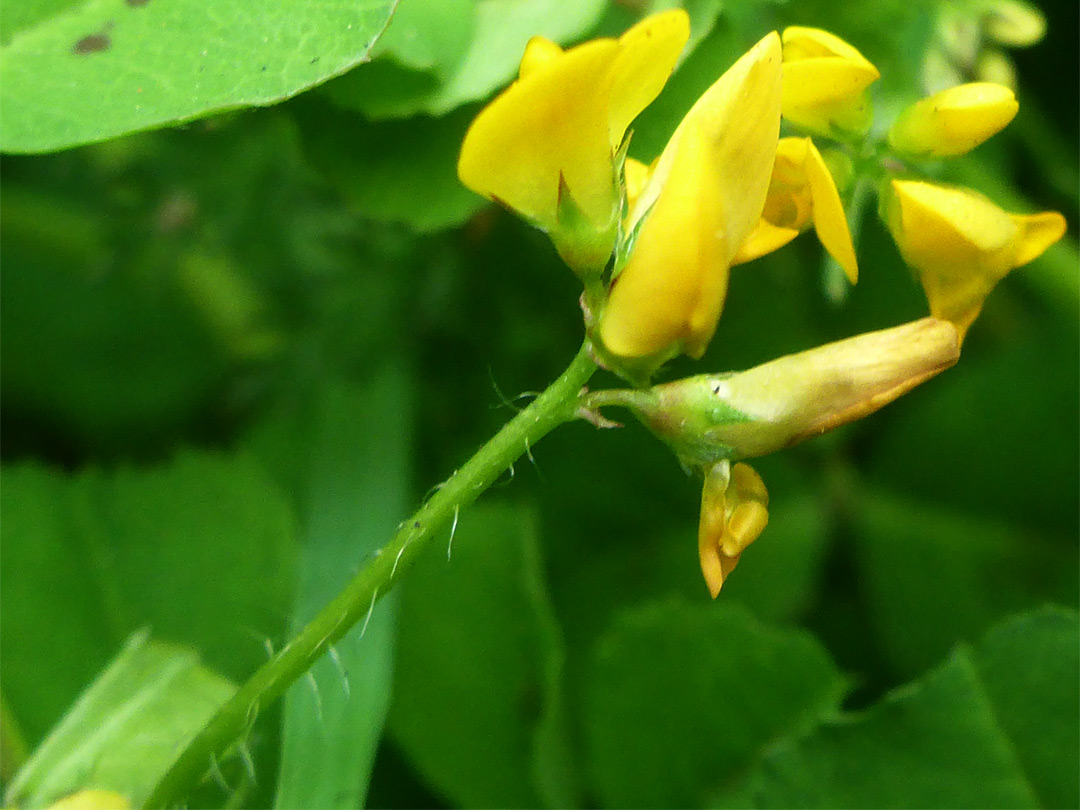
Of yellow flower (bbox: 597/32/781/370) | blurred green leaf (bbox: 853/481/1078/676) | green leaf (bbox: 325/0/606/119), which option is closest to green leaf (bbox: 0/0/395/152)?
green leaf (bbox: 325/0/606/119)

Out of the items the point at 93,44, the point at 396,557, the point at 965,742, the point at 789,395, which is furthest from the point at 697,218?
the point at 965,742

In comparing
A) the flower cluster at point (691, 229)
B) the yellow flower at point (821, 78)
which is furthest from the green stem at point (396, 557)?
the yellow flower at point (821, 78)

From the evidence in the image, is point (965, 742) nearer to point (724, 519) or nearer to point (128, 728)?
point (724, 519)

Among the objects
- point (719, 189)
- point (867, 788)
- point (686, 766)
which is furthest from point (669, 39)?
point (686, 766)

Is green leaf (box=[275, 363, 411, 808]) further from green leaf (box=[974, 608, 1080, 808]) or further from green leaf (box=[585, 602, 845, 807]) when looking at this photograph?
green leaf (box=[974, 608, 1080, 808])

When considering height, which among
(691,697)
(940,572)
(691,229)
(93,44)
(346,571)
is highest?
(93,44)

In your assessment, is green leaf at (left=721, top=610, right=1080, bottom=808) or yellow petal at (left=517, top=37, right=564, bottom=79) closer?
yellow petal at (left=517, top=37, right=564, bottom=79)

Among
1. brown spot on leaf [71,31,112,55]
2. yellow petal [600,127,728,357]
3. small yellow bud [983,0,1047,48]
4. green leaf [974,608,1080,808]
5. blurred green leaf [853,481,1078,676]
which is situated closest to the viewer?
yellow petal [600,127,728,357]

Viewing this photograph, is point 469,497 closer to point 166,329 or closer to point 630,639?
point 630,639
